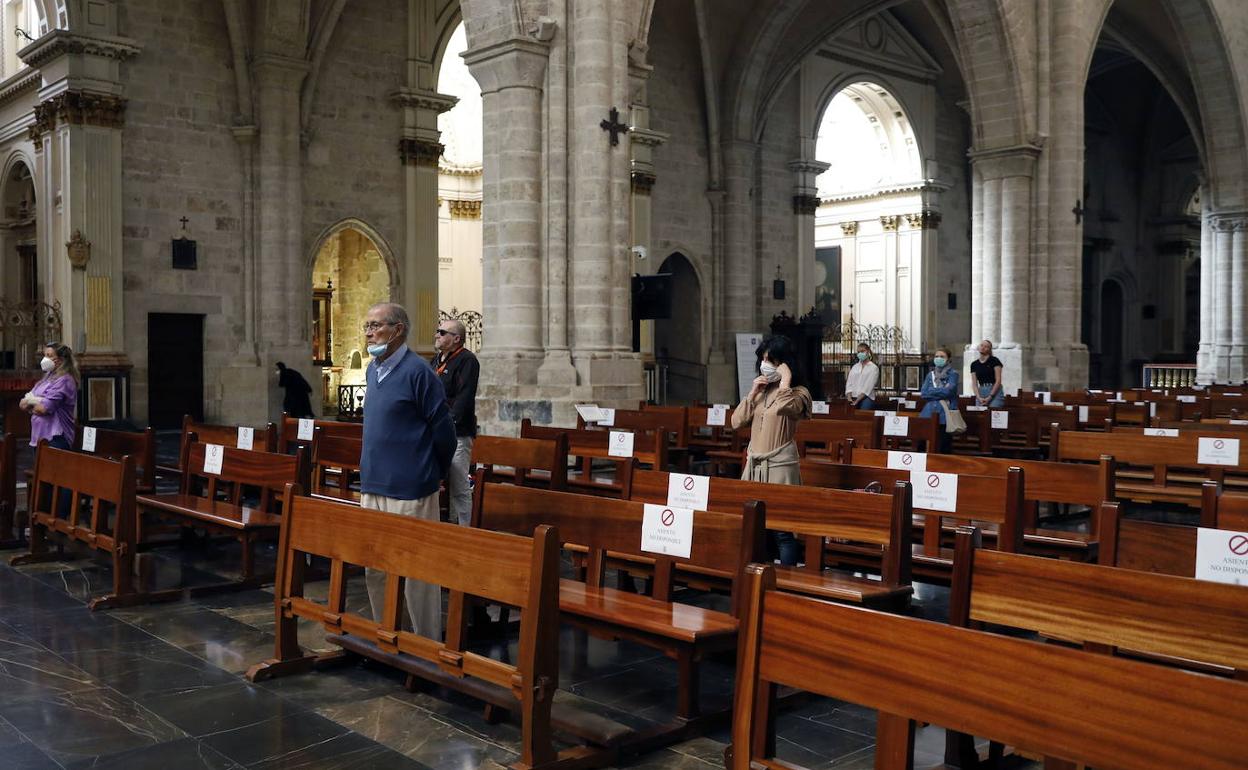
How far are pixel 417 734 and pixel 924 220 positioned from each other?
30016 mm

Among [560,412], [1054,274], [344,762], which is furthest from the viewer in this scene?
[1054,274]

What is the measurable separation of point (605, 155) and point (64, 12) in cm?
1144

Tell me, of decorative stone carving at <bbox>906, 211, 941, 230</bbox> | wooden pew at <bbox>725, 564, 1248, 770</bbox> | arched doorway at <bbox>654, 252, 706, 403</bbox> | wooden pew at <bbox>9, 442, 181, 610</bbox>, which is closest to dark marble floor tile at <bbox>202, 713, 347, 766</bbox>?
wooden pew at <bbox>725, 564, 1248, 770</bbox>

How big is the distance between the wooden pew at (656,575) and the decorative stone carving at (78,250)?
16.2 m

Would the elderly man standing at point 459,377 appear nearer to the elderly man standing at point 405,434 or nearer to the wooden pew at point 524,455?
the wooden pew at point 524,455

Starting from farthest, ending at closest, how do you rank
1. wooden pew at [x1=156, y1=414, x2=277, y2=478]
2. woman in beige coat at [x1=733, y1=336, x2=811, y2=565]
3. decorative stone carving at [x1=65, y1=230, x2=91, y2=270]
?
decorative stone carving at [x1=65, y1=230, x2=91, y2=270] → wooden pew at [x1=156, y1=414, x2=277, y2=478] → woman in beige coat at [x1=733, y1=336, x2=811, y2=565]

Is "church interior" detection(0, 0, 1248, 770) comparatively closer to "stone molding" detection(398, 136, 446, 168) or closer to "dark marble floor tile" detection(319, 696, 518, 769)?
"dark marble floor tile" detection(319, 696, 518, 769)

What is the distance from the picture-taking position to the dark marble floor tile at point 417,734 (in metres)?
4.21

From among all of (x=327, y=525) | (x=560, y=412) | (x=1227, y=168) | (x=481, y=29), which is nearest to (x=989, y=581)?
(x=327, y=525)

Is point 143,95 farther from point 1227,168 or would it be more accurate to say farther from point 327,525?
point 1227,168

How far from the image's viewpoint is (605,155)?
13.5 m

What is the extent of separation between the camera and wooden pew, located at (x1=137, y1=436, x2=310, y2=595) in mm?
7188

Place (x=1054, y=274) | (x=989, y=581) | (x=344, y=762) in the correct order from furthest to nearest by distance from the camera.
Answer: (x=1054, y=274)
(x=344, y=762)
(x=989, y=581)

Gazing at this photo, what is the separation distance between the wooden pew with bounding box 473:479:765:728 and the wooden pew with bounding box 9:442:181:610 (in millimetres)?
2780
